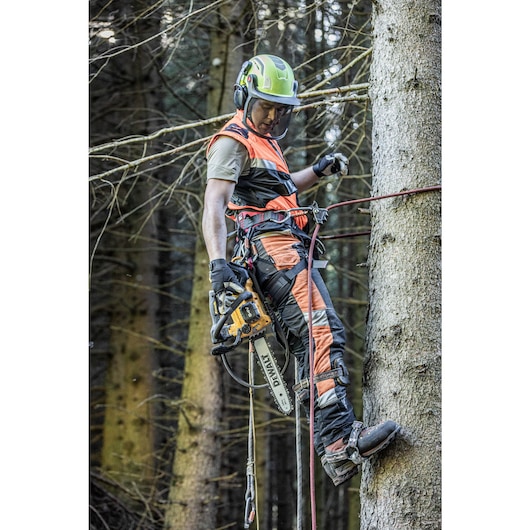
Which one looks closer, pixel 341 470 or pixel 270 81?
pixel 341 470

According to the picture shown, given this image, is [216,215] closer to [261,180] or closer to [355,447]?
[261,180]

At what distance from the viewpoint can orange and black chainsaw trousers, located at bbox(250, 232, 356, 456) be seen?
290cm

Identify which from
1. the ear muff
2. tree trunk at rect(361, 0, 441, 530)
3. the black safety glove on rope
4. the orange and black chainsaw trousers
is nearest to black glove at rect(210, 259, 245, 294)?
the black safety glove on rope

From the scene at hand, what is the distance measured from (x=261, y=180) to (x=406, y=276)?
707 millimetres

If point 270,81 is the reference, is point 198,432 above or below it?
below

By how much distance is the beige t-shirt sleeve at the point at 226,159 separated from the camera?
9.99 ft

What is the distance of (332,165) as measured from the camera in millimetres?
3514

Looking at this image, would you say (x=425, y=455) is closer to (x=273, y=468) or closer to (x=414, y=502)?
(x=414, y=502)

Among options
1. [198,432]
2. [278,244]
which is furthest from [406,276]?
[198,432]

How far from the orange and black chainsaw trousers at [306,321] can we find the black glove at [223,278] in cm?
16

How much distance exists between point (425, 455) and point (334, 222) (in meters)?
4.56

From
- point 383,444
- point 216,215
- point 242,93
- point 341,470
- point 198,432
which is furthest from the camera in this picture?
point 198,432

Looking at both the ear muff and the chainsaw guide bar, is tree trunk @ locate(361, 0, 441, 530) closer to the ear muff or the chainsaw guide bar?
the chainsaw guide bar

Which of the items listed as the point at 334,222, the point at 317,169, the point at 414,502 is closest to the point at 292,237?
the point at 317,169
